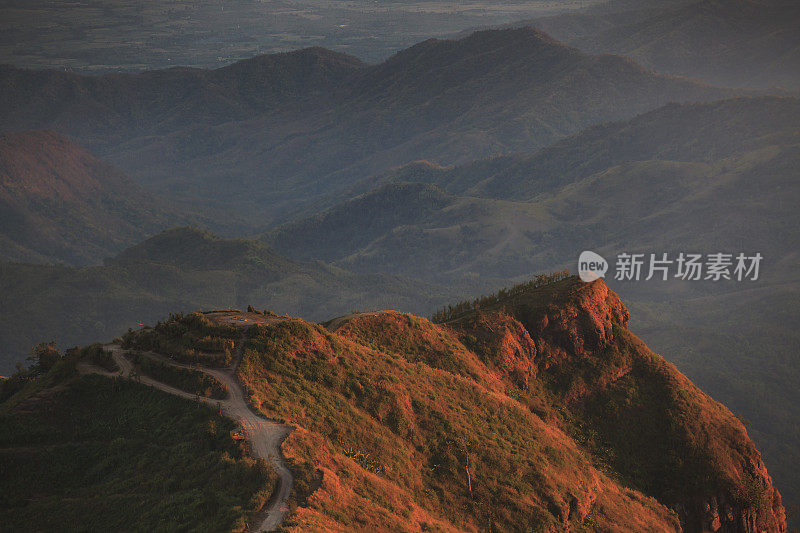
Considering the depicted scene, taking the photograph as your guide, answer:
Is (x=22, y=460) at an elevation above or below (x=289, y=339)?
below

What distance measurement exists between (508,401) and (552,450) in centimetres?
745

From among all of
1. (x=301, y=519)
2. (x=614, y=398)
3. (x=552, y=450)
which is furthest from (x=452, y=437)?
(x=614, y=398)

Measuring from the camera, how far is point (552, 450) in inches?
2488

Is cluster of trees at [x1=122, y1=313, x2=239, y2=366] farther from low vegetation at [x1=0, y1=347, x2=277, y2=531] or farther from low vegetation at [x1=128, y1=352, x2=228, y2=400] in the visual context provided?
low vegetation at [x1=0, y1=347, x2=277, y2=531]

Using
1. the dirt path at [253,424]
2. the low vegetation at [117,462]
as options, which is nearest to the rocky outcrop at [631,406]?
the dirt path at [253,424]

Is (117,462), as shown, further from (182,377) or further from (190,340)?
(190,340)

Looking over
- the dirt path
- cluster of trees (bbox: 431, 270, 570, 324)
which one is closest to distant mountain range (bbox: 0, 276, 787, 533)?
the dirt path

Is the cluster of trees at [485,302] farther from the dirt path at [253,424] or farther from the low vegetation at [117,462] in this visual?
the low vegetation at [117,462]

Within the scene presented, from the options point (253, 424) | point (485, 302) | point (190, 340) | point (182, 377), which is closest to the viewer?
point (253, 424)

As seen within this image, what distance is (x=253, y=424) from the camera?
4512 cm

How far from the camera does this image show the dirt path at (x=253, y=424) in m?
37.5

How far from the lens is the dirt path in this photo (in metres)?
37.5

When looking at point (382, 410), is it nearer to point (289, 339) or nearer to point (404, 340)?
point (289, 339)

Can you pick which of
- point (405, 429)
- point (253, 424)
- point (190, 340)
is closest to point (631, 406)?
point (405, 429)
